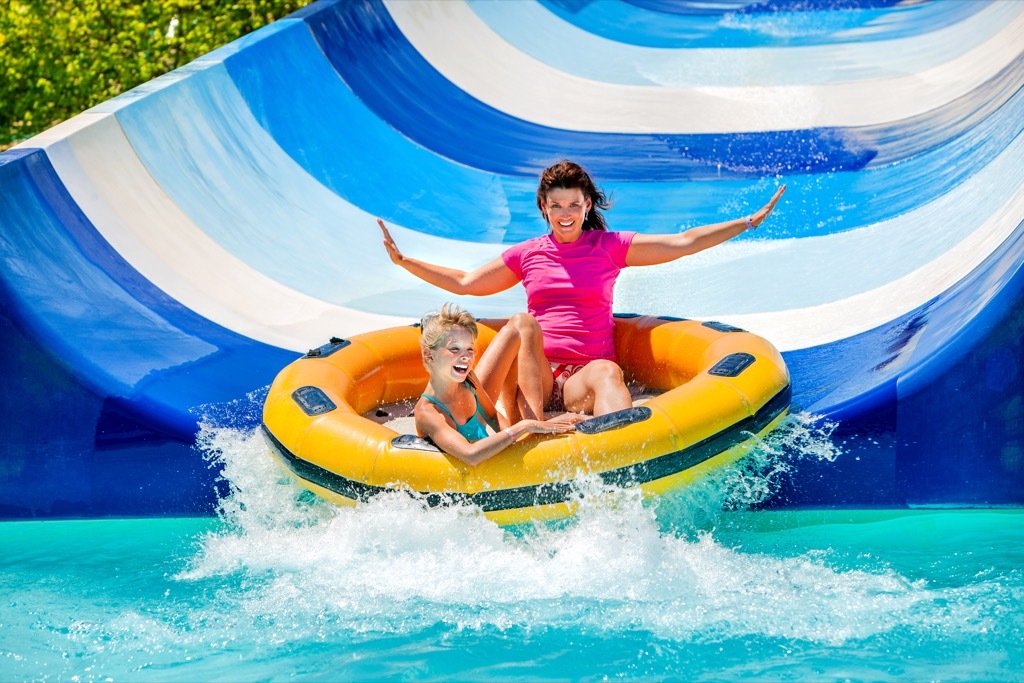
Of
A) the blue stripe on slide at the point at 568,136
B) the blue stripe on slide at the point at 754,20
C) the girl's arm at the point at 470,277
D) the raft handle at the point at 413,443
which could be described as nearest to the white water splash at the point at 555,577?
the raft handle at the point at 413,443

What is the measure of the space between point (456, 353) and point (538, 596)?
688mm

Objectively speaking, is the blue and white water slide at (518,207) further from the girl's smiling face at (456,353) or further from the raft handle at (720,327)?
the girl's smiling face at (456,353)

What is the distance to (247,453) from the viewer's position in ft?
13.0

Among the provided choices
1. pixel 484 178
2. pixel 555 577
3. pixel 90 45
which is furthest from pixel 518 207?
pixel 555 577

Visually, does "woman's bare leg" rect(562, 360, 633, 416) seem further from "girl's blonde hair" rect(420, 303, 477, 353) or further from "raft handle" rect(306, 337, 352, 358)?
"raft handle" rect(306, 337, 352, 358)

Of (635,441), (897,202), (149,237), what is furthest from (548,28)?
(635,441)

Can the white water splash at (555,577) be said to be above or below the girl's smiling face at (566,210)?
below

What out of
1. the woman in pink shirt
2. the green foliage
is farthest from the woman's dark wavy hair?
the green foliage

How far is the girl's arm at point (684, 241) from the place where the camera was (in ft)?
12.0

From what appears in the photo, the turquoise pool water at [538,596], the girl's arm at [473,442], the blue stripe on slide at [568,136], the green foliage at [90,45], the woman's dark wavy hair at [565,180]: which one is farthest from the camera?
the green foliage at [90,45]

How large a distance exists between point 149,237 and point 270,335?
730 mm

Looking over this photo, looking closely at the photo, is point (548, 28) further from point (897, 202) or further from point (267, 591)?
point (267, 591)

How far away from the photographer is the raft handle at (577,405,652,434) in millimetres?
3219

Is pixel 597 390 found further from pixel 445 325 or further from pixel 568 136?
pixel 568 136
